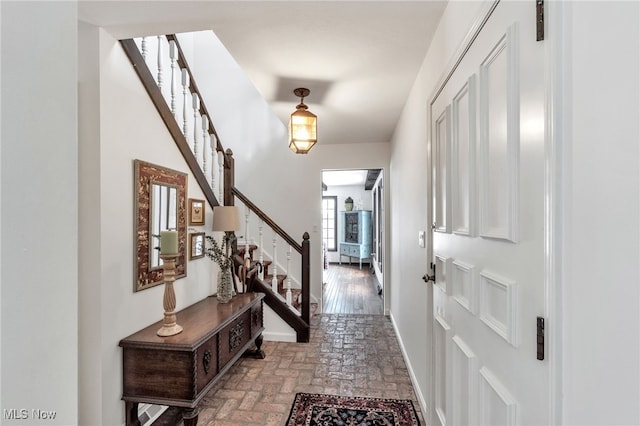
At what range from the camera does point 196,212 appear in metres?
2.57

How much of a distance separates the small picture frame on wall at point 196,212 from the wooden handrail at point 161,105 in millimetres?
160

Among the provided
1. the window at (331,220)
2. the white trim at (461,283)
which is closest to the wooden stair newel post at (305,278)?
the white trim at (461,283)

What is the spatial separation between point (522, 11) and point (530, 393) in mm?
1014

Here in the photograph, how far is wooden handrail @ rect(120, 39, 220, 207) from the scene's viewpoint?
1827mm

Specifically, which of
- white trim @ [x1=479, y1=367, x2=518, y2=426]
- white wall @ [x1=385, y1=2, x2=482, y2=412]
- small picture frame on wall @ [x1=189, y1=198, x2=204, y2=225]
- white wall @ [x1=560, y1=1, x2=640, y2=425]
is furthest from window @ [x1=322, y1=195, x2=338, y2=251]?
white wall @ [x1=560, y1=1, x2=640, y2=425]

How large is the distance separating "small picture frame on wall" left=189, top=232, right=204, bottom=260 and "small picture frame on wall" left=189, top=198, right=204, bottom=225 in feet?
0.34

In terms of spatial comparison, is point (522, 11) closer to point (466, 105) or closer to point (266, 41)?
point (466, 105)

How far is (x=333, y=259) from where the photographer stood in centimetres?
915

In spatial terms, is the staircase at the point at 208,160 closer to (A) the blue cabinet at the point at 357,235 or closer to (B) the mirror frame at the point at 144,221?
(B) the mirror frame at the point at 144,221

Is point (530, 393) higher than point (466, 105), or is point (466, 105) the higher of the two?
point (466, 105)

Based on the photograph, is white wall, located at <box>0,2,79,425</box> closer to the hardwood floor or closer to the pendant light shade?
the pendant light shade

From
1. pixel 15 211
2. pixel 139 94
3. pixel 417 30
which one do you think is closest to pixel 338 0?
pixel 417 30

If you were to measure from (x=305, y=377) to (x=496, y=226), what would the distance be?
2.13 m

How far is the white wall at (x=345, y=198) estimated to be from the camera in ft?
29.7
